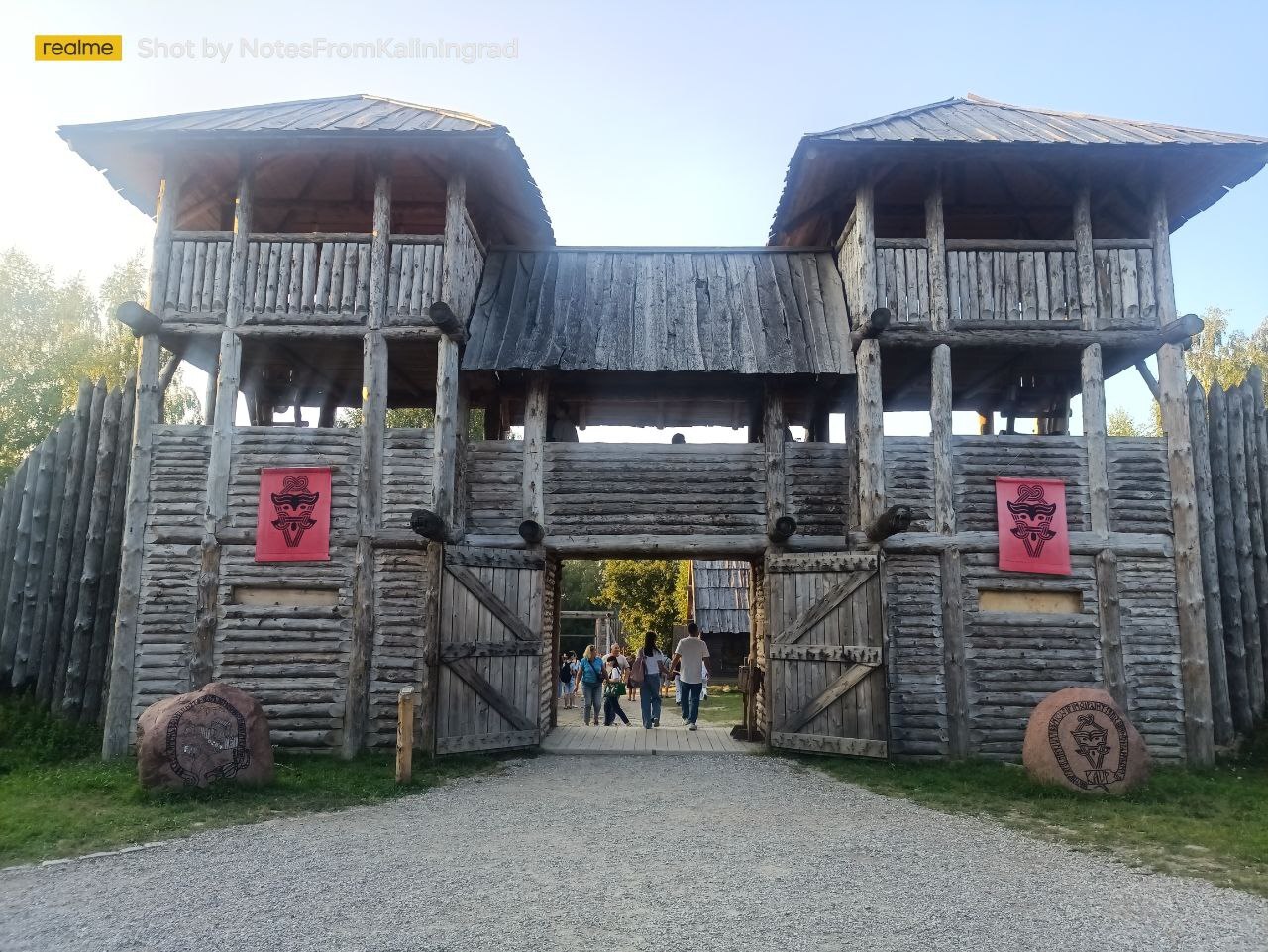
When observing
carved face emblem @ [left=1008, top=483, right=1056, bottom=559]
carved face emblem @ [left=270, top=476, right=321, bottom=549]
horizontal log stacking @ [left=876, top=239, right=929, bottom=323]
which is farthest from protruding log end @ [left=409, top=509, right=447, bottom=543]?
carved face emblem @ [left=1008, top=483, right=1056, bottom=559]

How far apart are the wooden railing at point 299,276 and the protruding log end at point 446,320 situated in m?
0.46

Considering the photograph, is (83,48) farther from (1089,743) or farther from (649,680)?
(1089,743)

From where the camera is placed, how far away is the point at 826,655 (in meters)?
10.8

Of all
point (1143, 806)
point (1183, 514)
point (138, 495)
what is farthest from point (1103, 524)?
point (138, 495)

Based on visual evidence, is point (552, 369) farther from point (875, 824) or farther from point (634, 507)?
point (875, 824)

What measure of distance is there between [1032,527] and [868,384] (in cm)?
284

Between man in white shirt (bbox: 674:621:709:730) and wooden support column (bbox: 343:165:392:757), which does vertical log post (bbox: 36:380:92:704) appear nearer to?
wooden support column (bbox: 343:165:392:757)

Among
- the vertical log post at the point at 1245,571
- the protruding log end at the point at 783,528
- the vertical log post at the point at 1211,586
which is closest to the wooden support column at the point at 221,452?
the protruding log end at the point at 783,528

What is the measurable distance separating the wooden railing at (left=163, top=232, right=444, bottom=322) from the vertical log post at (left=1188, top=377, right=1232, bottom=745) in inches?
416

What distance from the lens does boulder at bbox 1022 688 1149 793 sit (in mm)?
8453

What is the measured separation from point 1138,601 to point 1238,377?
52.6 ft

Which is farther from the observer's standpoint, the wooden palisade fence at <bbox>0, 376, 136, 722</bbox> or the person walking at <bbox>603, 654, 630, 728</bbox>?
the person walking at <bbox>603, 654, 630, 728</bbox>

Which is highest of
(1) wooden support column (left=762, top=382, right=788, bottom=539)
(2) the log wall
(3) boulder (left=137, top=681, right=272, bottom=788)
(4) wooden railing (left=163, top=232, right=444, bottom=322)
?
(4) wooden railing (left=163, top=232, right=444, bottom=322)

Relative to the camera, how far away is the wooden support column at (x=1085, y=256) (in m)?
11.4
